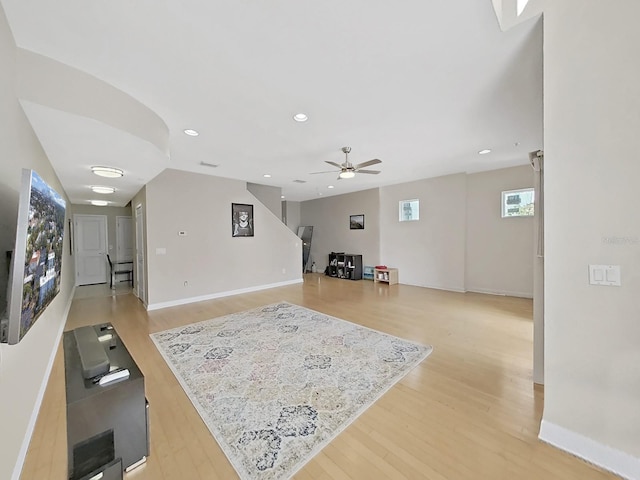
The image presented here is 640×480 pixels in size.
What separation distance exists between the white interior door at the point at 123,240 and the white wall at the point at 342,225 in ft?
19.6

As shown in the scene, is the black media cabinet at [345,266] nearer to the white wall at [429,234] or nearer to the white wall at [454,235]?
the white wall at [454,235]

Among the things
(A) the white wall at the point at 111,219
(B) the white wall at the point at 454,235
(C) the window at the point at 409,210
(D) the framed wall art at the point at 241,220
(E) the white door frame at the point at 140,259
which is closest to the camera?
(E) the white door frame at the point at 140,259

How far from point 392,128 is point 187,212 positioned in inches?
175

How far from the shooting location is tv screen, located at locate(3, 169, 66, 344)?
117cm

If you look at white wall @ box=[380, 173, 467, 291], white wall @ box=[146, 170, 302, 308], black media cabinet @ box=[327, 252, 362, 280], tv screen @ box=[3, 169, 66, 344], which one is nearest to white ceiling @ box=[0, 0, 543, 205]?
tv screen @ box=[3, 169, 66, 344]

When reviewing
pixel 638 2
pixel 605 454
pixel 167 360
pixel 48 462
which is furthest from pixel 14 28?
pixel 605 454

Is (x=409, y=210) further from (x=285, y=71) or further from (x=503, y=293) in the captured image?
(x=285, y=71)

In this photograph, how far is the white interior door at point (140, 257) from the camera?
17.4 feet

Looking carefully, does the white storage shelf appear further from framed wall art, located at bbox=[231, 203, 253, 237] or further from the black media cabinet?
framed wall art, located at bbox=[231, 203, 253, 237]

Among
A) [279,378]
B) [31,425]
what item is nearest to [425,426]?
[279,378]

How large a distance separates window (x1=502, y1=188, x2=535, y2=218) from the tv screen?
7.11m

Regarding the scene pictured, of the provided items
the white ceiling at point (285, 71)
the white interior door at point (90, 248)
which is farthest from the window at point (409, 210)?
the white interior door at point (90, 248)

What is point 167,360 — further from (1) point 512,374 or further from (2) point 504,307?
(2) point 504,307

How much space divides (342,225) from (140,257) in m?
5.88
